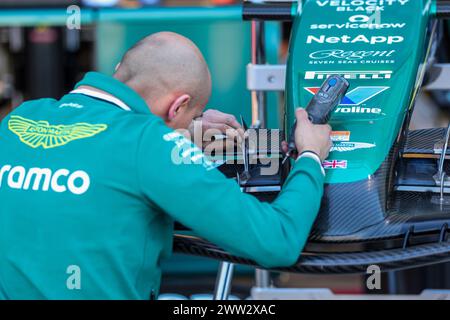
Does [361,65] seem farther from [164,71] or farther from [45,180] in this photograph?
[45,180]

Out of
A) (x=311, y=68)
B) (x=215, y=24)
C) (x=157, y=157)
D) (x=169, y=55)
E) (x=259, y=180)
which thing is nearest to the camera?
(x=157, y=157)

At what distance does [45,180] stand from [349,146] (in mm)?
673

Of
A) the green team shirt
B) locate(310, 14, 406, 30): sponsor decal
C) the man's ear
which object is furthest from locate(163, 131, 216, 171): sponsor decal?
locate(310, 14, 406, 30): sponsor decal

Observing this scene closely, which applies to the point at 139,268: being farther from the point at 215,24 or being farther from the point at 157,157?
the point at 215,24

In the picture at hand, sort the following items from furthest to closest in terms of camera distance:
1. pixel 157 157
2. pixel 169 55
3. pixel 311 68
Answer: pixel 311 68 → pixel 169 55 → pixel 157 157

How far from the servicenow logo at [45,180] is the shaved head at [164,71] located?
23 centimetres

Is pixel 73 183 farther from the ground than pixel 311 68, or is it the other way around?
pixel 311 68

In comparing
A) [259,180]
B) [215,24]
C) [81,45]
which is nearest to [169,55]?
[259,180]

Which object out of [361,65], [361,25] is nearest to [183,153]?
[361,65]

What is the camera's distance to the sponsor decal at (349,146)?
1918mm

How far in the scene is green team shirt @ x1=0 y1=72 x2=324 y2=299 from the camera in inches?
63.2

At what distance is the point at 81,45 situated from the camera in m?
4.96
